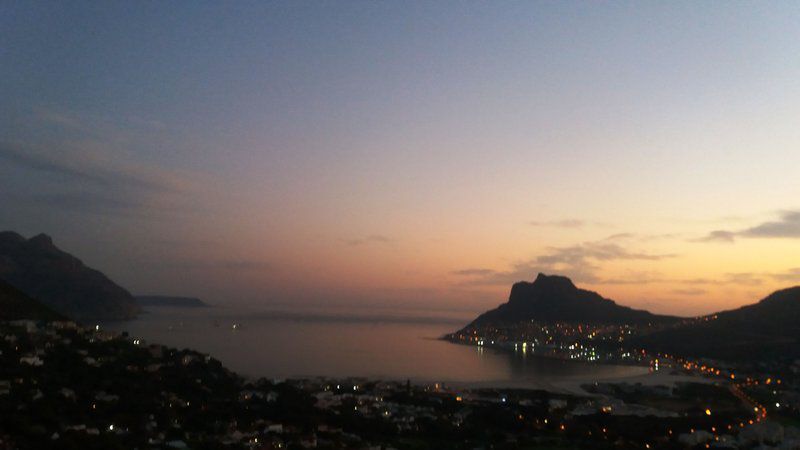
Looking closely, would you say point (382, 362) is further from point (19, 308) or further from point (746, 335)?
point (746, 335)

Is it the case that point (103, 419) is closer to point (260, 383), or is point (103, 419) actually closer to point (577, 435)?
point (260, 383)

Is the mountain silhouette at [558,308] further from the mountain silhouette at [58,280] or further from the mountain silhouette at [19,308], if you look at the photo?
the mountain silhouette at [19,308]

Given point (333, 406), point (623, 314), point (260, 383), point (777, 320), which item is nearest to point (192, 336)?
point (260, 383)

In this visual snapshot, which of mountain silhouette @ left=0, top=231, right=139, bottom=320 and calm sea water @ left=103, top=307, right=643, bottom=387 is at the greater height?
mountain silhouette @ left=0, top=231, right=139, bottom=320

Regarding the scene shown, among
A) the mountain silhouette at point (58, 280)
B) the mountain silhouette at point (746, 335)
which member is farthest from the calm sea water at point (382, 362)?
the mountain silhouette at point (58, 280)

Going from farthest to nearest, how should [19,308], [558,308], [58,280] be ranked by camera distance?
[558,308]
[58,280]
[19,308]

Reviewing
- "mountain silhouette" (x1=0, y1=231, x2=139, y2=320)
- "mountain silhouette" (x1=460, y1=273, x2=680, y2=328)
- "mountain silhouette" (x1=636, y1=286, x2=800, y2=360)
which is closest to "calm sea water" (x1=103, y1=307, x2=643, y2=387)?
"mountain silhouette" (x1=636, y1=286, x2=800, y2=360)

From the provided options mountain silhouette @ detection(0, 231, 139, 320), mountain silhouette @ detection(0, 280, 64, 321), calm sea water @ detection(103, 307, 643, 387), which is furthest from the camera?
mountain silhouette @ detection(0, 231, 139, 320)

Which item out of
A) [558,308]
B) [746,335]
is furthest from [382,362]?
[558,308]

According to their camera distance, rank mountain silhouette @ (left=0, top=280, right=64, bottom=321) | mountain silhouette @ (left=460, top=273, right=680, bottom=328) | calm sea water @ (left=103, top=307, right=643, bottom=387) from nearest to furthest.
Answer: mountain silhouette @ (left=0, top=280, right=64, bottom=321), calm sea water @ (left=103, top=307, right=643, bottom=387), mountain silhouette @ (left=460, top=273, right=680, bottom=328)

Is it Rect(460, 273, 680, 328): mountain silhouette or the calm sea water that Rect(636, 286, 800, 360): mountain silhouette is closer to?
the calm sea water
